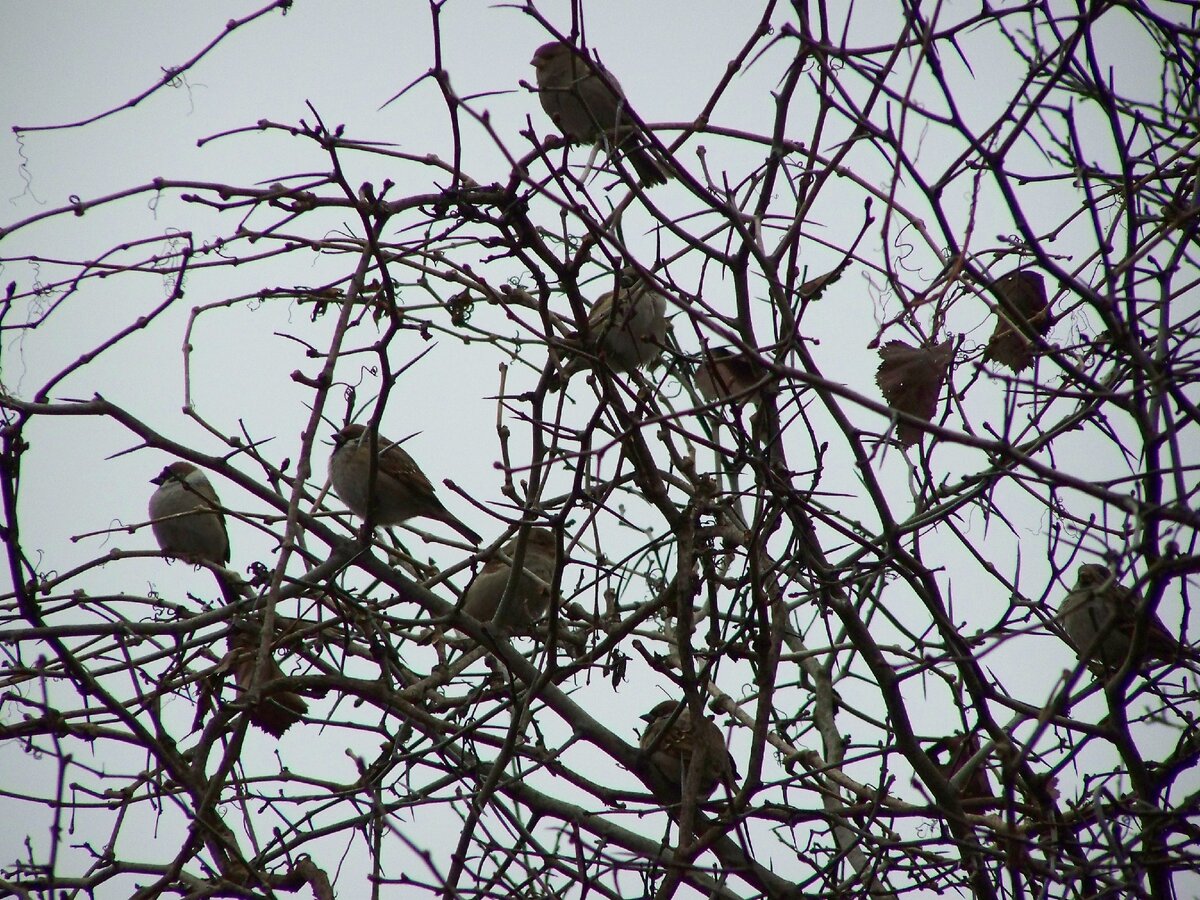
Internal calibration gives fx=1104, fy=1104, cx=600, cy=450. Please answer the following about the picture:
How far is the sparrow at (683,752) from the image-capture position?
3.58 metres

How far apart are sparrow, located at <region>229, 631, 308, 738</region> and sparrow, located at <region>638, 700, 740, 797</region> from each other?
50.4 inches

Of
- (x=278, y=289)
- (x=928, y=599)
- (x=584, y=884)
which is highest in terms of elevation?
(x=278, y=289)

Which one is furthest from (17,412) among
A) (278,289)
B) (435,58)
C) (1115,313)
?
(1115,313)

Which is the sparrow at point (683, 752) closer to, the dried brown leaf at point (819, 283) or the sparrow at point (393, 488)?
the dried brown leaf at point (819, 283)

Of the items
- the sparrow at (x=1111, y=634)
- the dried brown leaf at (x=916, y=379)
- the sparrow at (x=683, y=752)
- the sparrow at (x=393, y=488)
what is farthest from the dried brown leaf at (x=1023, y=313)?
the sparrow at (x=393, y=488)

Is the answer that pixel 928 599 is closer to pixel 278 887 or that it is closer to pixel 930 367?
pixel 930 367

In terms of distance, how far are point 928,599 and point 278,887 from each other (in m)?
2.43

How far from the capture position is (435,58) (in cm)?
251

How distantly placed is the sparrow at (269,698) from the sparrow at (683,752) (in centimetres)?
128

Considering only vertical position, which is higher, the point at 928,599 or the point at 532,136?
the point at 532,136

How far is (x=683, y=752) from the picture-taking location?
13.4 ft

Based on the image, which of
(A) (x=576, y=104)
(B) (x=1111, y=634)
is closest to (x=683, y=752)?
(B) (x=1111, y=634)

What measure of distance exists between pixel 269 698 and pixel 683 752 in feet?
4.90

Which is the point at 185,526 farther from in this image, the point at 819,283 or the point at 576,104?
the point at 819,283
